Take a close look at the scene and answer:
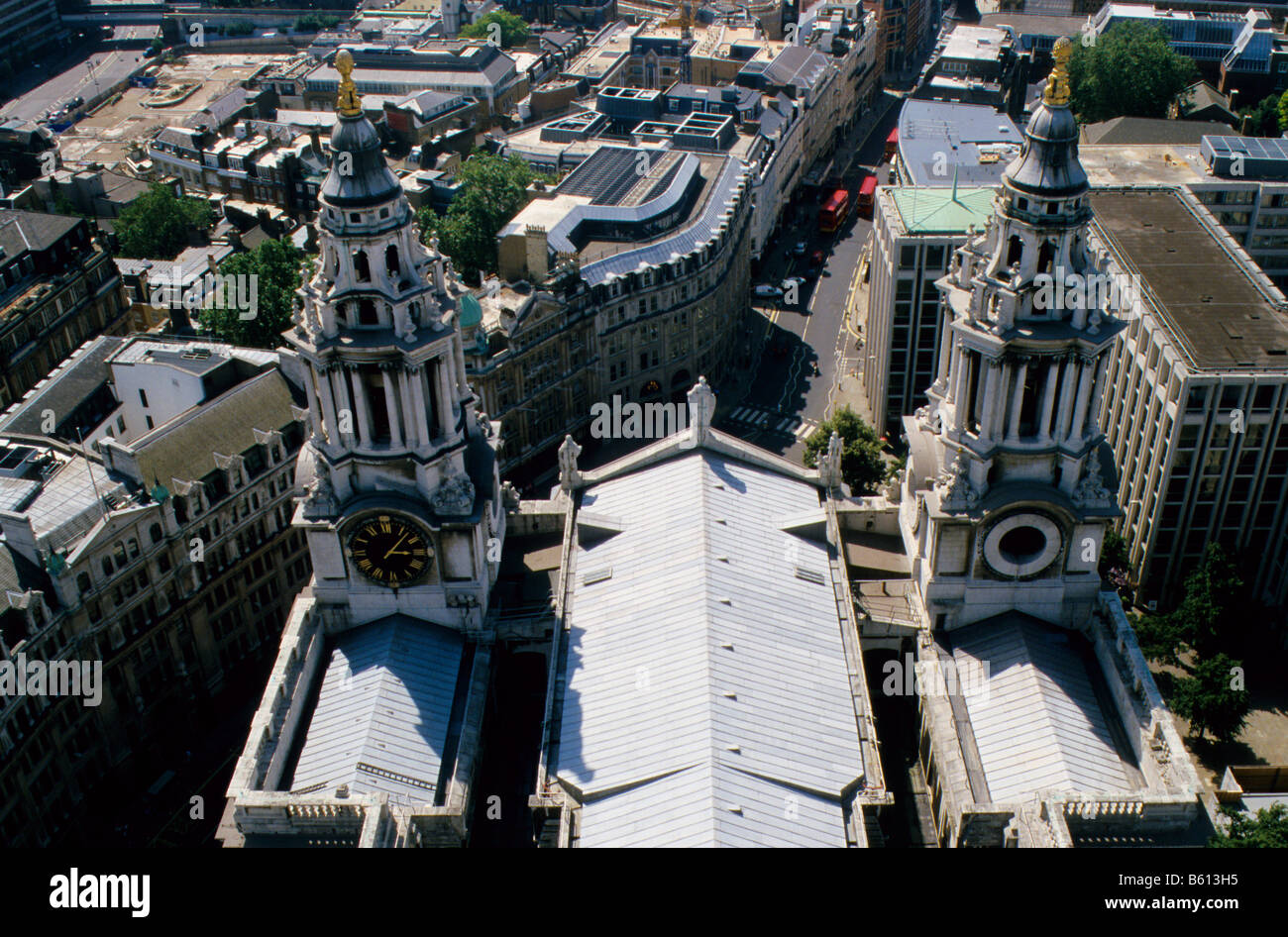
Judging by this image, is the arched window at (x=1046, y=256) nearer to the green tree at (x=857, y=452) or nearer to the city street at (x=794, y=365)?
the green tree at (x=857, y=452)

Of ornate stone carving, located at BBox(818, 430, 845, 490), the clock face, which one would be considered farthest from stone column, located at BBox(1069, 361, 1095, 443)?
the clock face

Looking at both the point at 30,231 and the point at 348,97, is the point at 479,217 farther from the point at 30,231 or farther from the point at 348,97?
the point at 348,97

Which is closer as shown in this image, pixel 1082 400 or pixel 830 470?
pixel 1082 400

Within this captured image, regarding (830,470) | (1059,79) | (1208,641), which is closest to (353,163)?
(1059,79)

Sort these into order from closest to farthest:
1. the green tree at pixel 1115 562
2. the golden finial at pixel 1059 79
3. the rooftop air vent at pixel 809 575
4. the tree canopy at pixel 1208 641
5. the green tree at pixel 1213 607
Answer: the golden finial at pixel 1059 79
the rooftop air vent at pixel 809 575
the tree canopy at pixel 1208 641
the green tree at pixel 1213 607
the green tree at pixel 1115 562

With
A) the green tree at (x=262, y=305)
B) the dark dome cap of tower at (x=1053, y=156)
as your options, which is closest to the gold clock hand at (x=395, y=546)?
the dark dome cap of tower at (x=1053, y=156)

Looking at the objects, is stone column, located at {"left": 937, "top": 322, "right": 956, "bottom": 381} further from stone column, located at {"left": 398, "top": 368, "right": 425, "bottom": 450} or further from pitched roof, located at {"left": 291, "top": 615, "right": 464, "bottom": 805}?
pitched roof, located at {"left": 291, "top": 615, "right": 464, "bottom": 805}

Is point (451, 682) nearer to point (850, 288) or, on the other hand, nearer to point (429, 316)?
point (429, 316)
